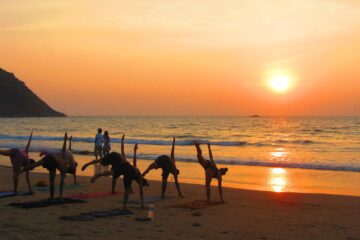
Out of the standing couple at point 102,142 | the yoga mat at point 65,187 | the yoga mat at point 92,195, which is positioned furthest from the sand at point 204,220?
the standing couple at point 102,142

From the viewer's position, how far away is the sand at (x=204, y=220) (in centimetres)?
945

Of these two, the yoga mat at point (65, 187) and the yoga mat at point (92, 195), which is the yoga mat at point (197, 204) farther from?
the yoga mat at point (65, 187)

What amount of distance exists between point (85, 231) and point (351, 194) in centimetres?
1063

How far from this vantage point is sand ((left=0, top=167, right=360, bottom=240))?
945 centimetres

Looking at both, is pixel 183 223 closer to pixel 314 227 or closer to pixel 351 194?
pixel 314 227

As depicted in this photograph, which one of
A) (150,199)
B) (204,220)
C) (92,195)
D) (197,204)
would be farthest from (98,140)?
(204,220)

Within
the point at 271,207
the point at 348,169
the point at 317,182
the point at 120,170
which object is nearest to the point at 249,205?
the point at 271,207

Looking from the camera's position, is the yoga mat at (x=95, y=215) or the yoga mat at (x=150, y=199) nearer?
the yoga mat at (x=95, y=215)

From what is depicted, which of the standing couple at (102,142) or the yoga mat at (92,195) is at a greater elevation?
the standing couple at (102,142)

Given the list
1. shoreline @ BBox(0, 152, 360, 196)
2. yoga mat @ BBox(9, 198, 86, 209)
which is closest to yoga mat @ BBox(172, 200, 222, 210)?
yoga mat @ BBox(9, 198, 86, 209)

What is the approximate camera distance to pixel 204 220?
10945 millimetres

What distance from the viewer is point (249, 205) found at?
13320mm

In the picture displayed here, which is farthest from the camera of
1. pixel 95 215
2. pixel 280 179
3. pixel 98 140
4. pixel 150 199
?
pixel 98 140

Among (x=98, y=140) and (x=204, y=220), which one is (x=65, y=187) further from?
(x=98, y=140)
